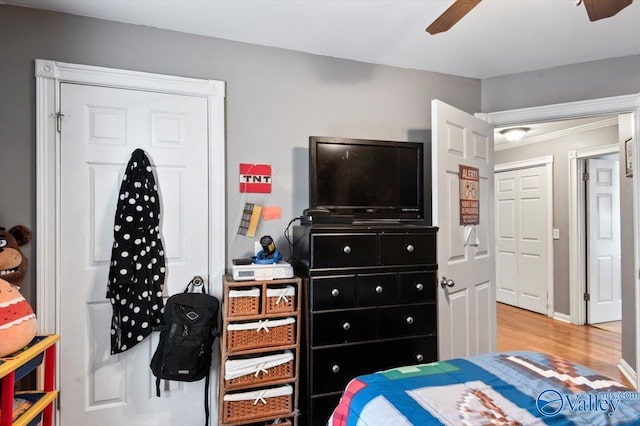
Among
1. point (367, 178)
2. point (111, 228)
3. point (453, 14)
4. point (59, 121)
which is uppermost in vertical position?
point (453, 14)

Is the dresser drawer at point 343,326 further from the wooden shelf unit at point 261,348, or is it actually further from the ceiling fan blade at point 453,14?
the ceiling fan blade at point 453,14

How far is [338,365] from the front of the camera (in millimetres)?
1867

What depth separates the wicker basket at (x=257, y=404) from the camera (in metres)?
1.79

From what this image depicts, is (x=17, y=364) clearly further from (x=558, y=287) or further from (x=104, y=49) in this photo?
(x=558, y=287)

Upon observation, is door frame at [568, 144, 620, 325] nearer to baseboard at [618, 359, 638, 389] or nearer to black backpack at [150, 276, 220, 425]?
baseboard at [618, 359, 638, 389]

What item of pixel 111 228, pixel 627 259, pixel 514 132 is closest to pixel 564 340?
pixel 627 259

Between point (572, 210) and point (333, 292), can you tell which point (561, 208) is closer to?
point (572, 210)

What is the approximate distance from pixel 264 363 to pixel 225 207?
90cm

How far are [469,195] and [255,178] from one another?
1447 mm

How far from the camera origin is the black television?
2119mm

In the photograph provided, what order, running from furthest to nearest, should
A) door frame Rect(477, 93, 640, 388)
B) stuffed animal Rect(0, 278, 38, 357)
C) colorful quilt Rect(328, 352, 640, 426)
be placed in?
door frame Rect(477, 93, 640, 388) → stuffed animal Rect(0, 278, 38, 357) → colorful quilt Rect(328, 352, 640, 426)

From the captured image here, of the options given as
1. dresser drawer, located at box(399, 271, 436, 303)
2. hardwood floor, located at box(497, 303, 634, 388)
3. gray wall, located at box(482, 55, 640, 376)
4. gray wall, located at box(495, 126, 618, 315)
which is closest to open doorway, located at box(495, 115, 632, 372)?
gray wall, located at box(495, 126, 618, 315)

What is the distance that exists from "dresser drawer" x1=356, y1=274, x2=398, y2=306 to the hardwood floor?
1982 mm

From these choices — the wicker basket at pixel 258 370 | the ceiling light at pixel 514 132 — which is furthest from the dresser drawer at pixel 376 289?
the ceiling light at pixel 514 132
